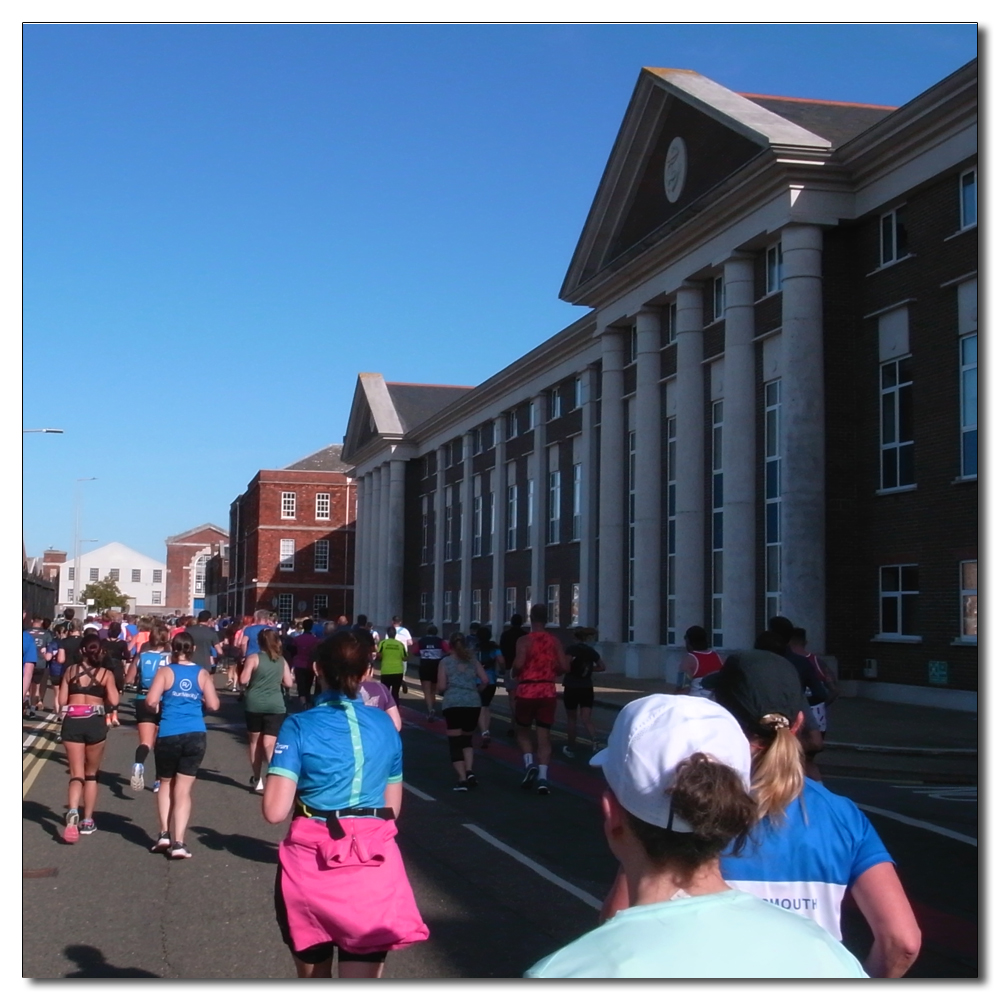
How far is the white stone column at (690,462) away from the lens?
103ft

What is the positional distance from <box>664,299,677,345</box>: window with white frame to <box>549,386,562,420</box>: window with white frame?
38.0ft

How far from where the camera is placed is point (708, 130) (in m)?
30.2

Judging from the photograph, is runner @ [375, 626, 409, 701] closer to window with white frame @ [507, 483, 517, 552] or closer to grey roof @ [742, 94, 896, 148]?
grey roof @ [742, 94, 896, 148]

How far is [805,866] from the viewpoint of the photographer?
318cm

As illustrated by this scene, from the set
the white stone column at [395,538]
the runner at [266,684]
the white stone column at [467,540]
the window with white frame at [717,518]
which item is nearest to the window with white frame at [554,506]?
the white stone column at [467,540]

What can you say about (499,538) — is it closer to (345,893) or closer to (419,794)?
(419,794)

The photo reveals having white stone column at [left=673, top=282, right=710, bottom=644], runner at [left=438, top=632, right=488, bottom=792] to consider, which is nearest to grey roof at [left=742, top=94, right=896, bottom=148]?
white stone column at [left=673, top=282, right=710, bottom=644]

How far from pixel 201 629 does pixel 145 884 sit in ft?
33.9

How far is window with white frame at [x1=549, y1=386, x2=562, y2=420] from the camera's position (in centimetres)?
4562

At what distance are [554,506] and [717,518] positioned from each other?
14.6m

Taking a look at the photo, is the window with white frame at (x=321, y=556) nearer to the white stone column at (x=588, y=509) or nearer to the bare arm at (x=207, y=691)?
the white stone column at (x=588, y=509)

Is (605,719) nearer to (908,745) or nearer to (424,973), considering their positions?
(908,745)

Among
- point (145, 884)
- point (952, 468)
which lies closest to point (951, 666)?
point (952, 468)

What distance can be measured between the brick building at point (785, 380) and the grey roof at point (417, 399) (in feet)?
84.0
